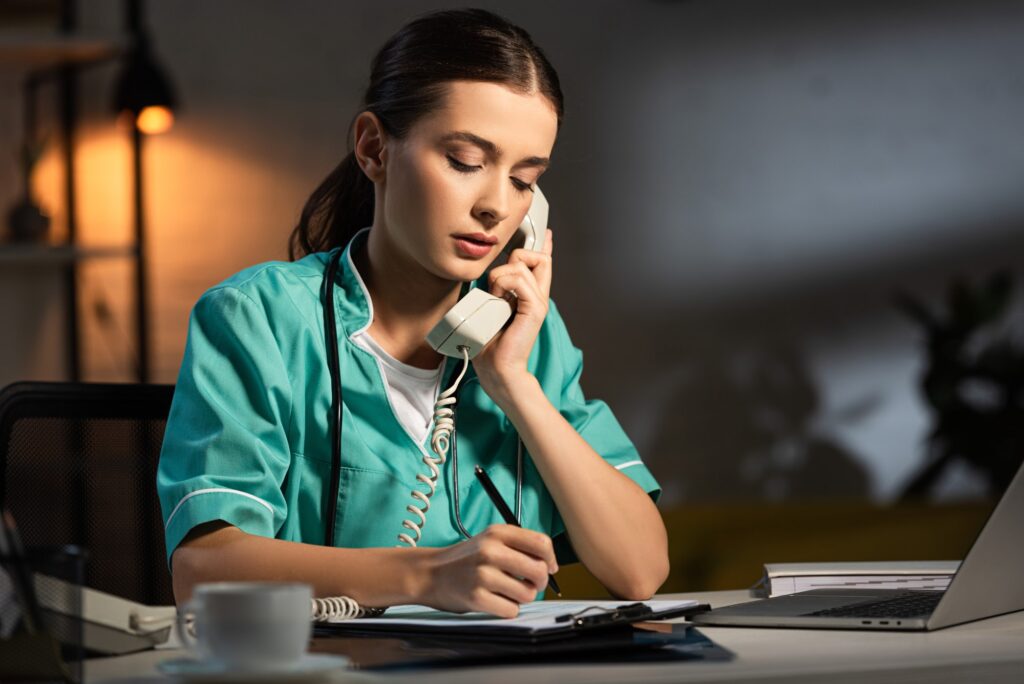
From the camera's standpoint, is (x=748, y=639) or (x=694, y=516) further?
(x=694, y=516)

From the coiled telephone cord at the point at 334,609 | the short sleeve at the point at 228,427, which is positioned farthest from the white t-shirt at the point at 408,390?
the coiled telephone cord at the point at 334,609

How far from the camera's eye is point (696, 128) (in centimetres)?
398

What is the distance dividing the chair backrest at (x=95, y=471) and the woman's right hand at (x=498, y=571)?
0.57 meters

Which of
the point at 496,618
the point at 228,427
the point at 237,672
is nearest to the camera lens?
the point at 237,672

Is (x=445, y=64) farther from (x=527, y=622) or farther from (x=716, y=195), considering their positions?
(x=716, y=195)

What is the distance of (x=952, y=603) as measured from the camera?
1.08 m

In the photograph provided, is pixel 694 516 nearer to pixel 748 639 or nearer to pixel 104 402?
pixel 104 402

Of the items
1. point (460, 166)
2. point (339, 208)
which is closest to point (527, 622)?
point (460, 166)

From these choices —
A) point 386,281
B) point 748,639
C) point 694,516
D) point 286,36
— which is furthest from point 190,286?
point 748,639

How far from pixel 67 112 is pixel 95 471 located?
89.7 inches

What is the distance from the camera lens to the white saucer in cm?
77

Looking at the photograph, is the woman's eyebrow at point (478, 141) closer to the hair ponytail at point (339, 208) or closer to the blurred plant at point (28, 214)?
the hair ponytail at point (339, 208)

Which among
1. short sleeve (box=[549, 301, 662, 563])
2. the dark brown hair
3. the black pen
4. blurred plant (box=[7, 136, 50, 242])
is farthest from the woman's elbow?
blurred plant (box=[7, 136, 50, 242])

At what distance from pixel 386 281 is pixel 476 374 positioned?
0.51 ft
